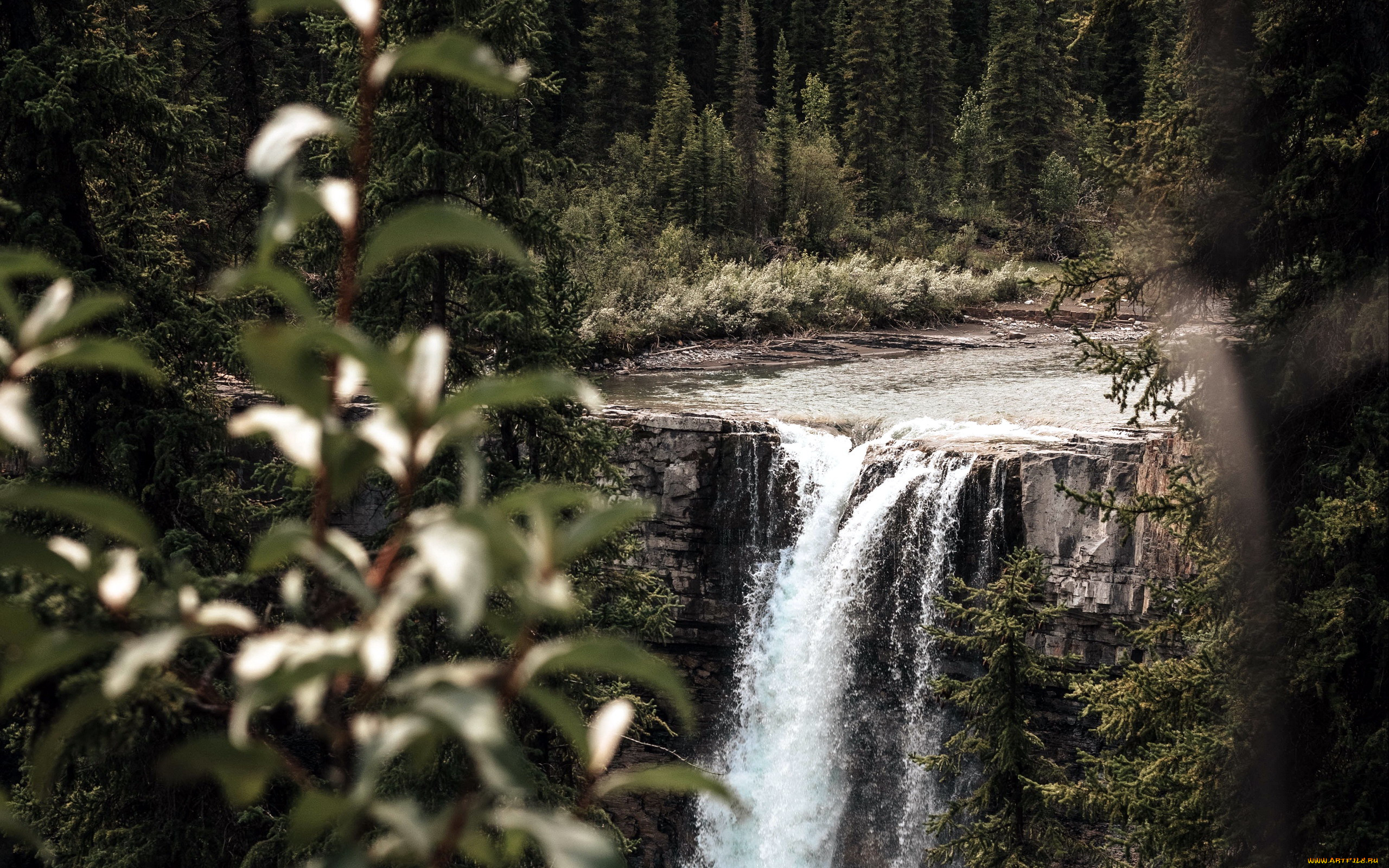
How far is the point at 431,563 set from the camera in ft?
2.04

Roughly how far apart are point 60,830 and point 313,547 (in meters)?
8.58

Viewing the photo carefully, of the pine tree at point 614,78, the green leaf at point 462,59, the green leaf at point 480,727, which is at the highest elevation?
the pine tree at point 614,78

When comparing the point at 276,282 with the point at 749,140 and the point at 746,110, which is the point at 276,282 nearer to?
the point at 749,140

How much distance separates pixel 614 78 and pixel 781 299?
69.4 ft

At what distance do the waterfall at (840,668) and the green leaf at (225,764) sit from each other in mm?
11325

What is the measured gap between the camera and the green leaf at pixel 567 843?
2.08 feet

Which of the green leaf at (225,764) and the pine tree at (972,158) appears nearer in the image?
the green leaf at (225,764)

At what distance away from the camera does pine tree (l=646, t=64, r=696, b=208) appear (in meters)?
33.0

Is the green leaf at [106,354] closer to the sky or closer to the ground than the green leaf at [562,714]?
closer to the sky

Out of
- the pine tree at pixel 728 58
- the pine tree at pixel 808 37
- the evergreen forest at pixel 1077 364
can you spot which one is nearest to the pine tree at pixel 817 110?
the pine tree at pixel 728 58

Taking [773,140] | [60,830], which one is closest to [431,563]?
[60,830]

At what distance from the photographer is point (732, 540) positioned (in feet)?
43.6

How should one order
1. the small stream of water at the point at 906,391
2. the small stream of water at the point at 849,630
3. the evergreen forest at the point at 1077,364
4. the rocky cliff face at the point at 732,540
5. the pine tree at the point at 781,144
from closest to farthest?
the evergreen forest at the point at 1077,364, the rocky cliff face at the point at 732,540, the small stream of water at the point at 849,630, the small stream of water at the point at 906,391, the pine tree at the point at 781,144

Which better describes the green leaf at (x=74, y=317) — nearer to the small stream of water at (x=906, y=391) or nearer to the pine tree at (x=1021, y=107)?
the small stream of water at (x=906, y=391)
